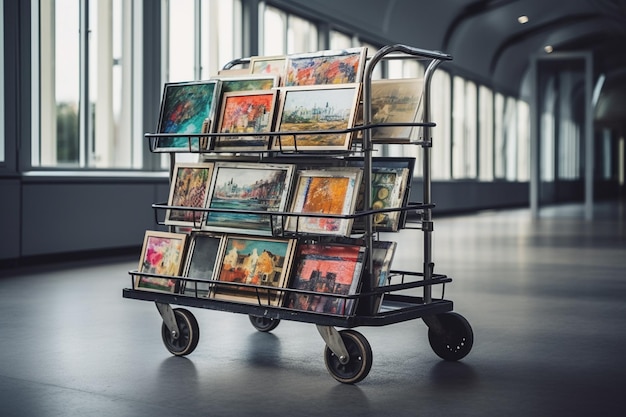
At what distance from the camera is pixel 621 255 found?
35.7 ft

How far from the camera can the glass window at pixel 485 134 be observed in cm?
2809

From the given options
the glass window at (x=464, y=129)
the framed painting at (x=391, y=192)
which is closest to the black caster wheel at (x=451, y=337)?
the framed painting at (x=391, y=192)

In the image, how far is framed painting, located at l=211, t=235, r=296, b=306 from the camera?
4332mm

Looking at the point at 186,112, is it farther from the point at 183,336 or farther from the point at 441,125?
the point at 441,125

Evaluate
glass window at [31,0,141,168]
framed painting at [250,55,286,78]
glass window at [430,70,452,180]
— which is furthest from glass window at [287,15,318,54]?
framed painting at [250,55,286,78]

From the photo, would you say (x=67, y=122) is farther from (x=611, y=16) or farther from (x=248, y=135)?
(x=611, y=16)

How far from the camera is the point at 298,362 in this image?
448cm

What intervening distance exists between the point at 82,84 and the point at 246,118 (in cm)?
689

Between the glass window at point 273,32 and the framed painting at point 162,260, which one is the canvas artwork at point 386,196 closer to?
the framed painting at point 162,260

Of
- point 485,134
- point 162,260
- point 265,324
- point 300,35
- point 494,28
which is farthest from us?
point 485,134

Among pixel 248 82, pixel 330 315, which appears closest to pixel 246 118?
pixel 248 82

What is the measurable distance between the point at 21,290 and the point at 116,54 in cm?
498

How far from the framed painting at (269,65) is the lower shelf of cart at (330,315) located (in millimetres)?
1220

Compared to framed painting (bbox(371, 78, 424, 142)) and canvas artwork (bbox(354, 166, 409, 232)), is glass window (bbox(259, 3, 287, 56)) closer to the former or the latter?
framed painting (bbox(371, 78, 424, 142))
